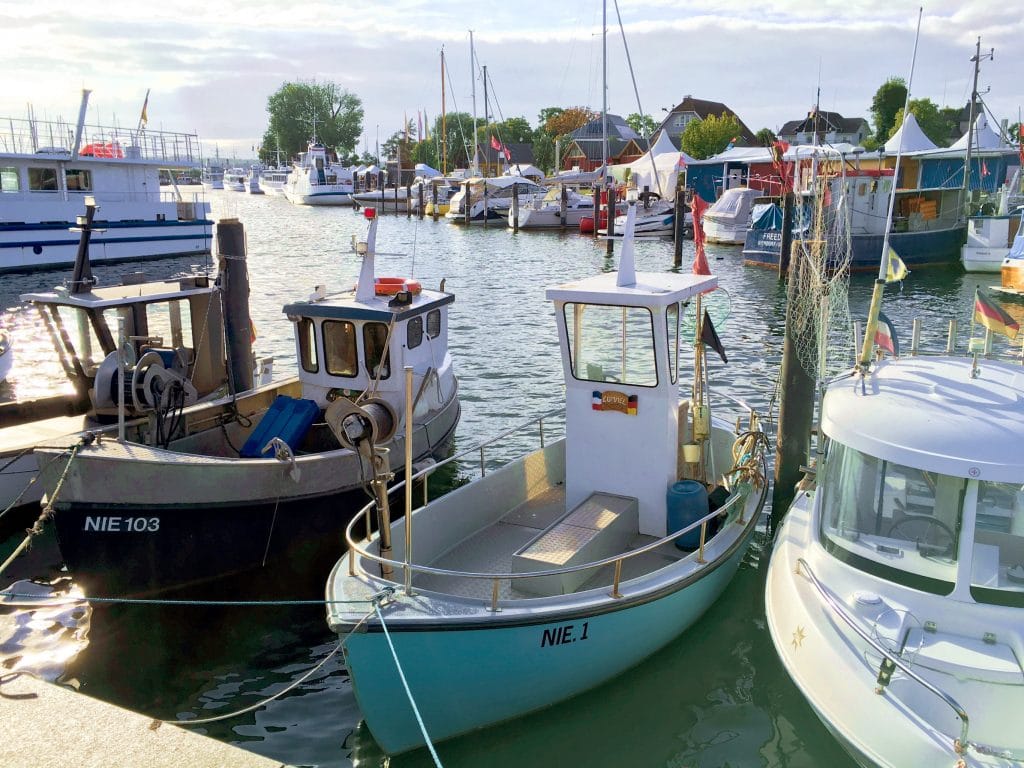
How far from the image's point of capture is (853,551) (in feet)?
20.8

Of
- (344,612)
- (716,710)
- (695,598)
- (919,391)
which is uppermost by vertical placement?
(919,391)

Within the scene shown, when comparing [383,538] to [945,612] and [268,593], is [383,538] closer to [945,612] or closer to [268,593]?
[268,593]

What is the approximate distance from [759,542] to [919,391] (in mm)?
4190

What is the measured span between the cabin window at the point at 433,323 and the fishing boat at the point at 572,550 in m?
2.78

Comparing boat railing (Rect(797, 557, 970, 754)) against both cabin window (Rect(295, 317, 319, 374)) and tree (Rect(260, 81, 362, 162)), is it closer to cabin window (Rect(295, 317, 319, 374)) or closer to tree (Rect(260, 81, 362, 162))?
cabin window (Rect(295, 317, 319, 374))

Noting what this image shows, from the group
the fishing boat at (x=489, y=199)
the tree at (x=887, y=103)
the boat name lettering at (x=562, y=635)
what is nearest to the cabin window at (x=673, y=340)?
the boat name lettering at (x=562, y=635)

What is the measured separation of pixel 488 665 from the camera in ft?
21.3

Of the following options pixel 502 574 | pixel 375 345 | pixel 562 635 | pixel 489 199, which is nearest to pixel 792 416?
pixel 502 574

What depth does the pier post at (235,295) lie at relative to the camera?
12031 mm

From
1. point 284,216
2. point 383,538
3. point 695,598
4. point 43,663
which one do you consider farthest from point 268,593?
point 284,216

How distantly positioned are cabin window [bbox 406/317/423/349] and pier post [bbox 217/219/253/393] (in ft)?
8.55

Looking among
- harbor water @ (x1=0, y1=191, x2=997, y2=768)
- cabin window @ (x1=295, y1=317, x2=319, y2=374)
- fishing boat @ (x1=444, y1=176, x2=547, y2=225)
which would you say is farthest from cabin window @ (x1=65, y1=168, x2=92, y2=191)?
cabin window @ (x1=295, y1=317, x2=319, y2=374)

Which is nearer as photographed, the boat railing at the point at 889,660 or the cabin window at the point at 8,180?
the boat railing at the point at 889,660

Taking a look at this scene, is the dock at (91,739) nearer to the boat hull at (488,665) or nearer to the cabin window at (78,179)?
the boat hull at (488,665)
